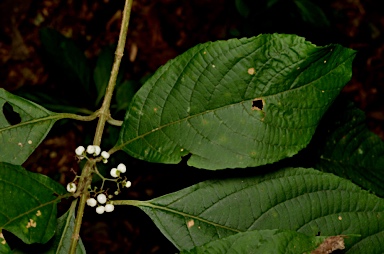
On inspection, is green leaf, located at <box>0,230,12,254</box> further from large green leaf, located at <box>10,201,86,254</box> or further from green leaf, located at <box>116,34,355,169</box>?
green leaf, located at <box>116,34,355,169</box>

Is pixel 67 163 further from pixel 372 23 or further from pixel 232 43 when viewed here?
pixel 372 23

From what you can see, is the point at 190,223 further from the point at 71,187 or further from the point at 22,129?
the point at 22,129

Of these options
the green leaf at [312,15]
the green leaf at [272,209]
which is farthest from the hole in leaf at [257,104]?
the green leaf at [312,15]

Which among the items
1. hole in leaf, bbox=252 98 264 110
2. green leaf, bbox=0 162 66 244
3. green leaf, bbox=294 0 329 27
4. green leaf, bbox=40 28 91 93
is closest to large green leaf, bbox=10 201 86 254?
green leaf, bbox=0 162 66 244

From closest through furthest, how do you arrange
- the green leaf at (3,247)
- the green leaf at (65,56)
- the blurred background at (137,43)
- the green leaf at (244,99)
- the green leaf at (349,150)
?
the green leaf at (3,247), the green leaf at (244,99), the green leaf at (349,150), the green leaf at (65,56), the blurred background at (137,43)

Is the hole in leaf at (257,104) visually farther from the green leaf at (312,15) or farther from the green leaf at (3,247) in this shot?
the green leaf at (312,15)

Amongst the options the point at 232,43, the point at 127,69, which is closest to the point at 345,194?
the point at 232,43
